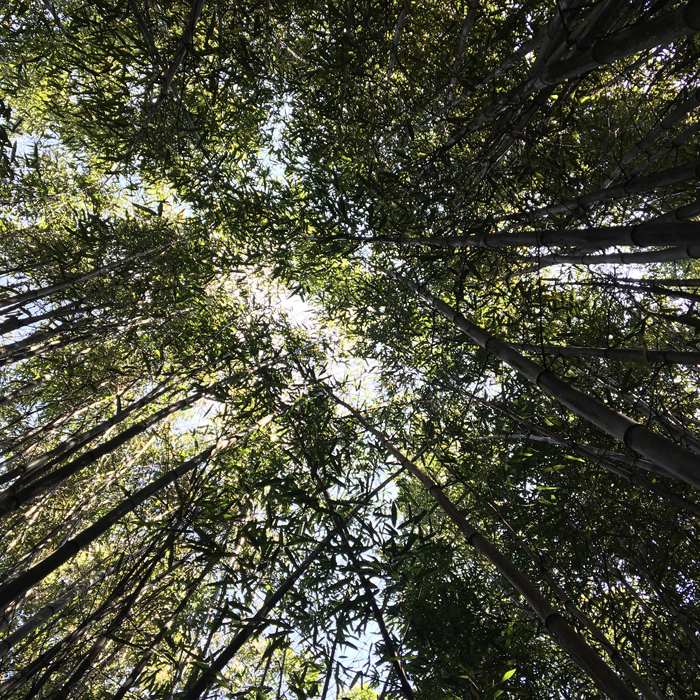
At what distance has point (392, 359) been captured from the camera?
14.0ft

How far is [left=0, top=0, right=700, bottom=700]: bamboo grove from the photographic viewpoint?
2014mm

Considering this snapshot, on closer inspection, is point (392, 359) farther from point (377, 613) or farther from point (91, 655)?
point (91, 655)

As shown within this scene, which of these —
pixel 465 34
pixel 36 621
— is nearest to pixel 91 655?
pixel 36 621

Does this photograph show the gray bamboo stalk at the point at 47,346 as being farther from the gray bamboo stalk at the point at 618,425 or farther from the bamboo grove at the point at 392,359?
the gray bamboo stalk at the point at 618,425

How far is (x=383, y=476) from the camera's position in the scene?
447 cm

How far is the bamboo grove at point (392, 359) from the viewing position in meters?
2.01

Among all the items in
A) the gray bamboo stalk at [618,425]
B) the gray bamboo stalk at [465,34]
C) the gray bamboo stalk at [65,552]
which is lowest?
the gray bamboo stalk at [65,552]

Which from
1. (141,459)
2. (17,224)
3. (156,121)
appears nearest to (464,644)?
(156,121)

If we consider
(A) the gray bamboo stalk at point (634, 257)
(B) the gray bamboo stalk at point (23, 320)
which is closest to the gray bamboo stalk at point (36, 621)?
(B) the gray bamboo stalk at point (23, 320)

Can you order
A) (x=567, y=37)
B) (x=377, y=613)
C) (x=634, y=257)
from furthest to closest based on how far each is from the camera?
(x=377, y=613), (x=634, y=257), (x=567, y=37)

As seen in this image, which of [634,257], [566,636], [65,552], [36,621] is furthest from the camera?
[36,621]

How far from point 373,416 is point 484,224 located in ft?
7.60

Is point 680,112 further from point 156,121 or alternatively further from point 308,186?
point 156,121

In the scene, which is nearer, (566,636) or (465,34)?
(566,636)
